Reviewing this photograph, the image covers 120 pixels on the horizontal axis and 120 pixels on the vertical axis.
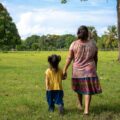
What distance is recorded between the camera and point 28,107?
11.8 m

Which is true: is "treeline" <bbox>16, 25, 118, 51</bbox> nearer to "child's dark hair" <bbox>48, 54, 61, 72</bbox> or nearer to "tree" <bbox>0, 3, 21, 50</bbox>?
"tree" <bbox>0, 3, 21, 50</bbox>

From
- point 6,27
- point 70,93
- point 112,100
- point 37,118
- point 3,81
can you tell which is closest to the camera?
point 37,118

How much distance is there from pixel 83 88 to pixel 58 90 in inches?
22.4

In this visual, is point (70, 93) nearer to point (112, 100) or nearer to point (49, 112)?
point (112, 100)

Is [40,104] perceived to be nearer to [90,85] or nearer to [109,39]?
[90,85]

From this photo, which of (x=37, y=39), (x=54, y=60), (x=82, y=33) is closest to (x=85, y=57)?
(x=82, y=33)

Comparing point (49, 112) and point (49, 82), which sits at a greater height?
point (49, 82)

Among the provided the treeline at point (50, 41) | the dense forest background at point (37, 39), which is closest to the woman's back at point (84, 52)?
the dense forest background at point (37, 39)

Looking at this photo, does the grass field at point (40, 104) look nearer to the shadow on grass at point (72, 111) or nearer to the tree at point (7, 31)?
the shadow on grass at point (72, 111)

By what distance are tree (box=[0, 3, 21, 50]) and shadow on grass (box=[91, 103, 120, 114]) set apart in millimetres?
84219

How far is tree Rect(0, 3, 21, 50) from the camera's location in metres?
97.3

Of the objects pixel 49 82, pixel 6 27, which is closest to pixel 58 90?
pixel 49 82

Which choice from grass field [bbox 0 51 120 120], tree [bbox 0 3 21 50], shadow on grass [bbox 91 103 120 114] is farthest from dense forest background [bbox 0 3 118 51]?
shadow on grass [bbox 91 103 120 114]

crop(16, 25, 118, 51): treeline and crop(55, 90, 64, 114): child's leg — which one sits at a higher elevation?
crop(16, 25, 118, 51): treeline
